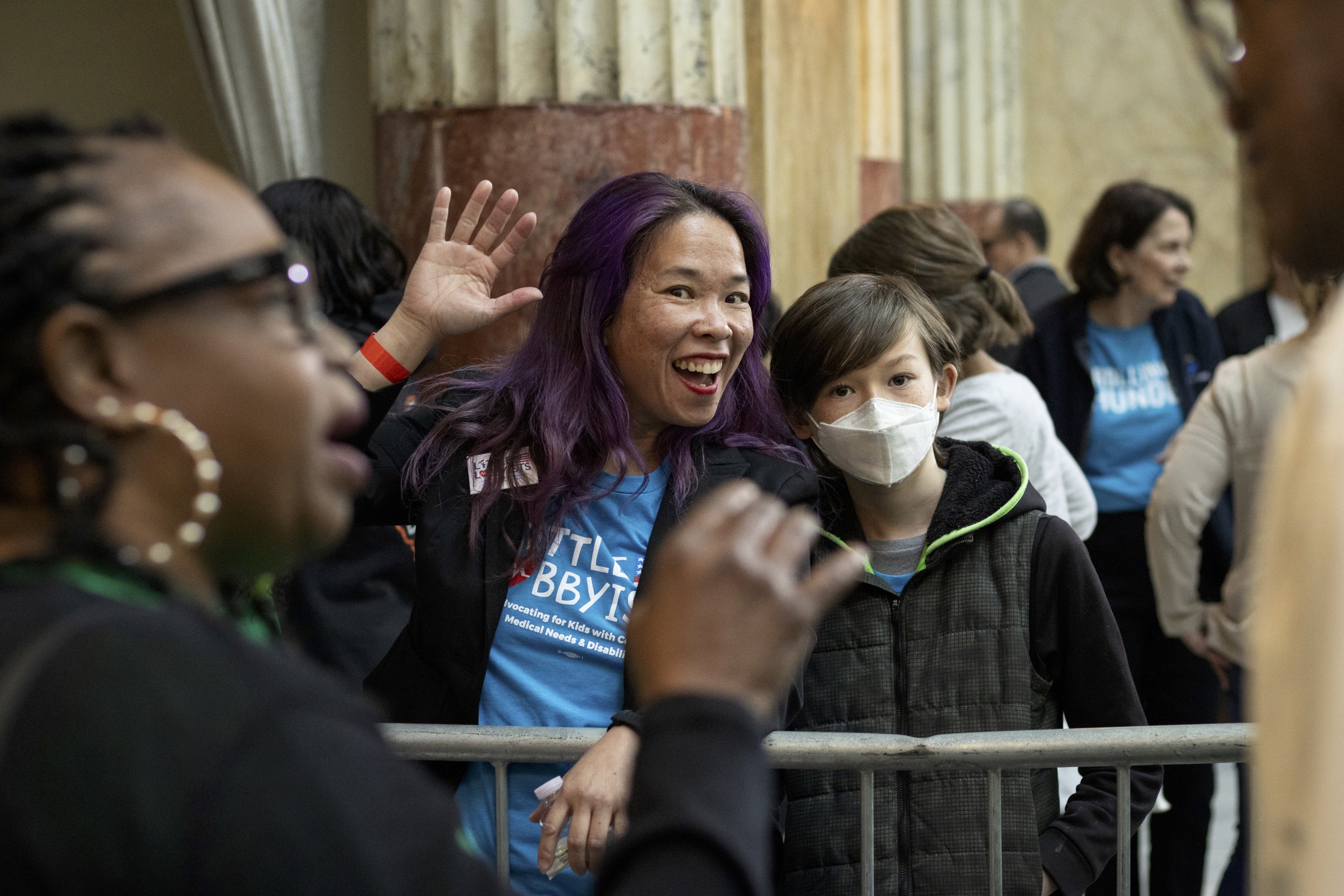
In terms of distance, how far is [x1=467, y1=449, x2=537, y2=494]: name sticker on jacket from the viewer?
2521 mm

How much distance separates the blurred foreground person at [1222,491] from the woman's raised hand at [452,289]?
6.29 ft

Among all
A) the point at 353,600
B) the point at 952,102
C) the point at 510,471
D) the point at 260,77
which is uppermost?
the point at 260,77

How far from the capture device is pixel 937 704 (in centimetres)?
252

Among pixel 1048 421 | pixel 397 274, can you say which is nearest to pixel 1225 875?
pixel 1048 421

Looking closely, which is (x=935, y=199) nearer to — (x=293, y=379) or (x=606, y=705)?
(x=606, y=705)

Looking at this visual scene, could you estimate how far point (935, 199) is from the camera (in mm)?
7715

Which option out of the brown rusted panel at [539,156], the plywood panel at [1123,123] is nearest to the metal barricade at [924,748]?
the brown rusted panel at [539,156]

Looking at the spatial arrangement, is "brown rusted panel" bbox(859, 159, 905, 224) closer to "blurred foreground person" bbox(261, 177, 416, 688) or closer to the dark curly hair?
"blurred foreground person" bbox(261, 177, 416, 688)

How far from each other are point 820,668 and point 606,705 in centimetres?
43

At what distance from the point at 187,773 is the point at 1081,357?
393cm

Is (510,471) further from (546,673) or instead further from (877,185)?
(877,185)

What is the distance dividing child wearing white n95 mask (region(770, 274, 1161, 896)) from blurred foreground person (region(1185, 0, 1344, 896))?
139 centimetres

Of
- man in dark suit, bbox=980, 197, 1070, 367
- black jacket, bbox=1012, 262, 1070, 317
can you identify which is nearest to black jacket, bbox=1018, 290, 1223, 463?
black jacket, bbox=1012, 262, 1070, 317

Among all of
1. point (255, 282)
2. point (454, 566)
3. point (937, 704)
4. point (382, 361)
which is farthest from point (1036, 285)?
point (255, 282)
